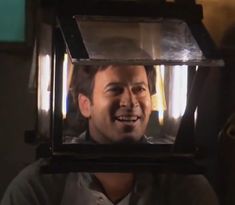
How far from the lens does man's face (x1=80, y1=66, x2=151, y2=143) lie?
0.84 metres

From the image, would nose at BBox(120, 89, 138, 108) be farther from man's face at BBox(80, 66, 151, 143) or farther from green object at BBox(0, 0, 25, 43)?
green object at BBox(0, 0, 25, 43)

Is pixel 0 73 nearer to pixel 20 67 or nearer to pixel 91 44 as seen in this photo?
pixel 20 67

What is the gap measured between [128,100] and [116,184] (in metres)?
0.15

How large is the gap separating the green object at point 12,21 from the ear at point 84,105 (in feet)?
0.57

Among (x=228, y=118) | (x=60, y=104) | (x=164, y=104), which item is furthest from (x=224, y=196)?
(x=60, y=104)

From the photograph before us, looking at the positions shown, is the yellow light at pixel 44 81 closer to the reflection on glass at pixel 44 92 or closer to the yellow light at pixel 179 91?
the reflection on glass at pixel 44 92

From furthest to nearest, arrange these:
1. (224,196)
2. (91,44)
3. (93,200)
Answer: (224,196) < (93,200) < (91,44)

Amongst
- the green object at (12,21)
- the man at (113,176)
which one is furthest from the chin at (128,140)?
the green object at (12,21)

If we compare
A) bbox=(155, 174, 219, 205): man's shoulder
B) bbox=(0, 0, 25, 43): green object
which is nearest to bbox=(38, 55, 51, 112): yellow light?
bbox=(0, 0, 25, 43): green object

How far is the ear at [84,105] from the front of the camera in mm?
841

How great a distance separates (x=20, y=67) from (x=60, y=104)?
15 centimetres

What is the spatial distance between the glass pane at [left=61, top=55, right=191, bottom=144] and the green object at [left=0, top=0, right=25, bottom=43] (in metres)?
0.17

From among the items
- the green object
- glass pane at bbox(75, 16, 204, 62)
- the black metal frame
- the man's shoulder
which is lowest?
the man's shoulder

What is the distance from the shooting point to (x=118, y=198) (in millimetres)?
897
